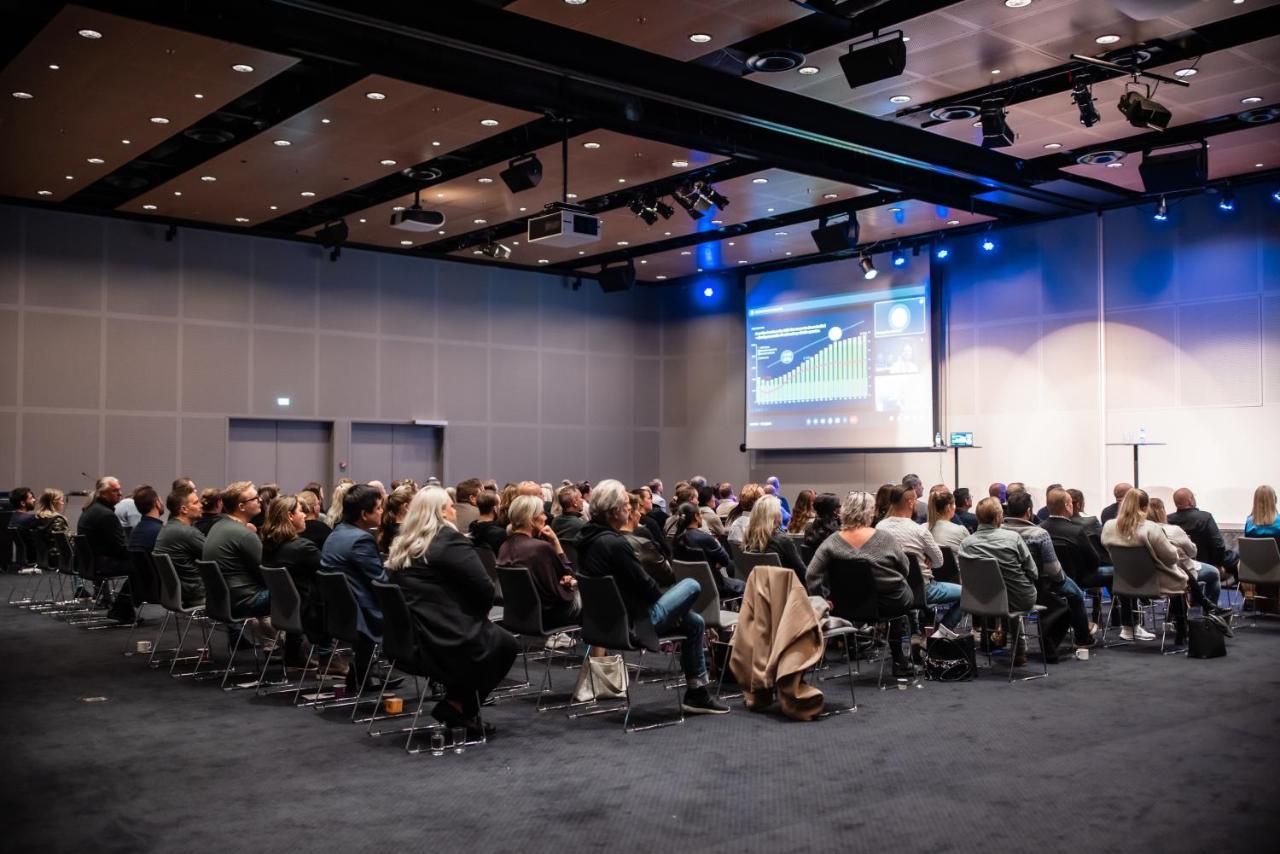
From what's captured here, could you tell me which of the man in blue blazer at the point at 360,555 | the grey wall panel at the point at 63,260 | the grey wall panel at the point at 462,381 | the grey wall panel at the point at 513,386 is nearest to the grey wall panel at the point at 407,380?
the grey wall panel at the point at 462,381

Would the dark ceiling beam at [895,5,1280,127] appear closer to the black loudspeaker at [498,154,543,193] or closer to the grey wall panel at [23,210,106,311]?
the black loudspeaker at [498,154,543,193]

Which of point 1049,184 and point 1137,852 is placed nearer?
point 1137,852

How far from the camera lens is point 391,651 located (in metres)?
5.61

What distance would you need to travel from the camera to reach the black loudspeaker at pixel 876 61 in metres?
8.09

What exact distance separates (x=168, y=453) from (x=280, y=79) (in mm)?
7070

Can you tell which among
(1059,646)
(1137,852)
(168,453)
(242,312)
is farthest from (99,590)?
(1137,852)

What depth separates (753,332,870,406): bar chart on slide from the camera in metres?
16.5

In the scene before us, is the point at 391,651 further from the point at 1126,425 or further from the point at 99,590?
the point at 1126,425

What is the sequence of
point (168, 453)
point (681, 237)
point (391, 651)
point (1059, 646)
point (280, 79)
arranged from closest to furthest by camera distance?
1. point (391, 651)
2. point (1059, 646)
3. point (280, 79)
4. point (168, 453)
5. point (681, 237)

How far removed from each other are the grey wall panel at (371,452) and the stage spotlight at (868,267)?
802cm

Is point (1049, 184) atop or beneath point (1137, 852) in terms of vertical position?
atop

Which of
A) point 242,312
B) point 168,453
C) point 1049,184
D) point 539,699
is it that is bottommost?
point 539,699

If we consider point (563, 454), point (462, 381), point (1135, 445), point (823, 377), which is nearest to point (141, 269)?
point (462, 381)

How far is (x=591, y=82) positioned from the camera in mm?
9281
